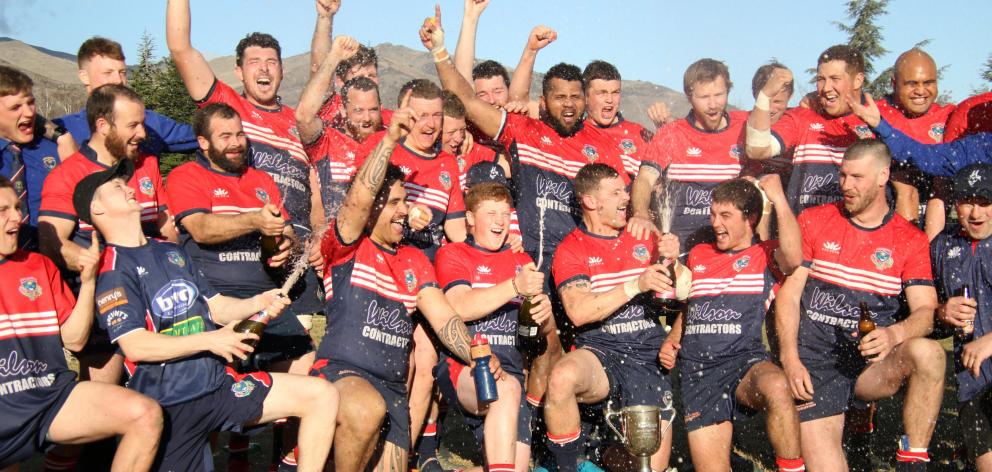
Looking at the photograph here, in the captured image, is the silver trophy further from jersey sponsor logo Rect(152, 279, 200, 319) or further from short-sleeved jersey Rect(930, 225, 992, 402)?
jersey sponsor logo Rect(152, 279, 200, 319)

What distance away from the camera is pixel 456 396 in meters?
6.10

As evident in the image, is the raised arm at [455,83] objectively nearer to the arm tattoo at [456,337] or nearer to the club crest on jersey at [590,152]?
the club crest on jersey at [590,152]

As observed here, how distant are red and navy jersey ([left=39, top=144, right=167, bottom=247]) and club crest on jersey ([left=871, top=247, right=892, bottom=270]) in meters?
5.11

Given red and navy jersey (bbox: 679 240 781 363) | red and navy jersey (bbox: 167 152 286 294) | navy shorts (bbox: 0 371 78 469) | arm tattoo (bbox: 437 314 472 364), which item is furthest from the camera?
red and navy jersey (bbox: 679 240 781 363)

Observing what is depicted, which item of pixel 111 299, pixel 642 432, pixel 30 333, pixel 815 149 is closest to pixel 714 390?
pixel 642 432

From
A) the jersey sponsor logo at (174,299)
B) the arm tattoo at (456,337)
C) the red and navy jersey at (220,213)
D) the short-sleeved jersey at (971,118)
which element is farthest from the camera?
the short-sleeved jersey at (971,118)

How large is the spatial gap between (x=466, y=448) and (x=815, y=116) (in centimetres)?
412

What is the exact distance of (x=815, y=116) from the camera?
24.2 ft

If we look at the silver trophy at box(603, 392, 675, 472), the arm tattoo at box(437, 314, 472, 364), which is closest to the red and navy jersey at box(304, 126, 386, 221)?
the arm tattoo at box(437, 314, 472, 364)

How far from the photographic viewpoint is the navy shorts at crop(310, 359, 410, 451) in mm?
5570

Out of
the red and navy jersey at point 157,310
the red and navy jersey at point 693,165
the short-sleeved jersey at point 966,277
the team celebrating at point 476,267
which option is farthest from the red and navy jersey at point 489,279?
the short-sleeved jersey at point 966,277

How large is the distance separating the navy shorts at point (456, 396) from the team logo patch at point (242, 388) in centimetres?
145

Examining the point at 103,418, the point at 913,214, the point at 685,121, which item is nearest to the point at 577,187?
the point at 685,121

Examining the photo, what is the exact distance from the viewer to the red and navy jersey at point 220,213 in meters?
6.13
